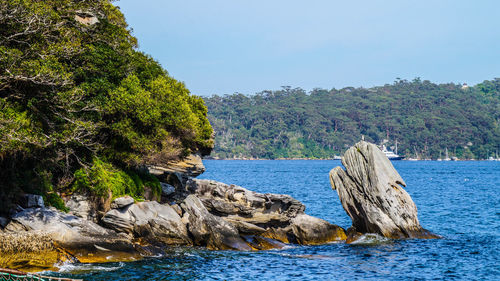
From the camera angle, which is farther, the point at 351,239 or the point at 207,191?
the point at 207,191

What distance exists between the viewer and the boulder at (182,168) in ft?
139

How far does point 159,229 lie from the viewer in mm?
30766

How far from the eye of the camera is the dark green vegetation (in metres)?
25.2

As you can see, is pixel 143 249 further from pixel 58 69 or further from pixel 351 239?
pixel 351 239

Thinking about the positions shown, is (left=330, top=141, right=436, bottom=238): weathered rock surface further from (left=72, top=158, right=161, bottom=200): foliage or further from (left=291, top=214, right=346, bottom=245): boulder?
(left=72, top=158, right=161, bottom=200): foliage

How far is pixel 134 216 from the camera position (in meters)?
30.4

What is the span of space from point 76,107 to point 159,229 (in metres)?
8.86

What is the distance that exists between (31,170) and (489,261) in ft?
88.1

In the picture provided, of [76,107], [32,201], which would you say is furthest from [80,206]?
[76,107]

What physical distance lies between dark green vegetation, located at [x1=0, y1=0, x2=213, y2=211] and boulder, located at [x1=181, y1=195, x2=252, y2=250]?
14.1ft

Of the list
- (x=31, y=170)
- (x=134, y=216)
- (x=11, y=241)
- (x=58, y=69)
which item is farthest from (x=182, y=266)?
(x=58, y=69)

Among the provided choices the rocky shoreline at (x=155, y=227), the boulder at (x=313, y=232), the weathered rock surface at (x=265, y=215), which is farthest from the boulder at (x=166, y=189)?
the boulder at (x=313, y=232)

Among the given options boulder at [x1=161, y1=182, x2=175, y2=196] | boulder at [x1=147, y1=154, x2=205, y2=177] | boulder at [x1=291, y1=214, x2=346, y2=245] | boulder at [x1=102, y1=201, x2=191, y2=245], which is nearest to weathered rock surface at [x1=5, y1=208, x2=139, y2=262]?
boulder at [x1=102, y1=201, x2=191, y2=245]

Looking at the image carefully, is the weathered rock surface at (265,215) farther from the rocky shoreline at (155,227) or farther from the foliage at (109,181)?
the foliage at (109,181)
